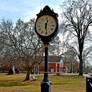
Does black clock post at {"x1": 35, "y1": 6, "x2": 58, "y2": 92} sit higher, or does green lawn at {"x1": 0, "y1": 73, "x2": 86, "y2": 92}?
black clock post at {"x1": 35, "y1": 6, "x2": 58, "y2": 92}

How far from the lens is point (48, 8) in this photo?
6680 mm

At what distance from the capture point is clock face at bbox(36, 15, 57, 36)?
21.5 feet

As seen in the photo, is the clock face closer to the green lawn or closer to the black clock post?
the black clock post

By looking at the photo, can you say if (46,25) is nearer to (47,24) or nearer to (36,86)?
(47,24)

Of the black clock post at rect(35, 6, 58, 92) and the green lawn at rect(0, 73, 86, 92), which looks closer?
the black clock post at rect(35, 6, 58, 92)

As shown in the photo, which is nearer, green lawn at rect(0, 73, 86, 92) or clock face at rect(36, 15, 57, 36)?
clock face at rect(36, 15, 57, 36)

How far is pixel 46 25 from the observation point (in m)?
6.56

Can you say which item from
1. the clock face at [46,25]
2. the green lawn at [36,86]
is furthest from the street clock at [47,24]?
the green lawn at [36,86]

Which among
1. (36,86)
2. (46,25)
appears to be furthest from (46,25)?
(36,86)

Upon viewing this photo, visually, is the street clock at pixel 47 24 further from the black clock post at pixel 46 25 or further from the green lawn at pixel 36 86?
the green lawn at pixel 36 86

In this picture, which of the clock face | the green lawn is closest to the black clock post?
the clock face

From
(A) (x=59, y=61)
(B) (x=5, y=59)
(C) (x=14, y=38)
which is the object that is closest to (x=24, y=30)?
(C) (x=14, y=38)

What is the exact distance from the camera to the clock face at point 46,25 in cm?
654

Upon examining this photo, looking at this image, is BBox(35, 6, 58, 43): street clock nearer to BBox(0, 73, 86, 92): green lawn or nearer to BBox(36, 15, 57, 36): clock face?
BBox(36, 15, 57, 36): clock face
